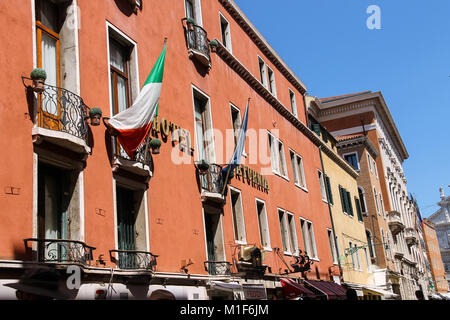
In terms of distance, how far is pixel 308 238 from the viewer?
73.0 ft

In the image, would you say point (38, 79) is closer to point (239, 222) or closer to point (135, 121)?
point (135, 121)

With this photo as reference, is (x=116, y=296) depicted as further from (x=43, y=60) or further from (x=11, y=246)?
(x=43, y=60)

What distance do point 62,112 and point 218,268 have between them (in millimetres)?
6696

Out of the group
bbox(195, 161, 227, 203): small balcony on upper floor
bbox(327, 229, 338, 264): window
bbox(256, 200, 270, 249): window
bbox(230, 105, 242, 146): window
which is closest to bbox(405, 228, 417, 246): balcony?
bbox(327, 229, 338, 264): window

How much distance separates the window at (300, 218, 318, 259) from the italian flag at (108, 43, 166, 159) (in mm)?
12519

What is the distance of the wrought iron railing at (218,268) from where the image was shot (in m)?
13.5

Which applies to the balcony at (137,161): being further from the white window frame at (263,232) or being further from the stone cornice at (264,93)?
the white window frame at (263,232)

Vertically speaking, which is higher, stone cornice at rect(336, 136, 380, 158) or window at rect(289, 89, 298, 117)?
stone cornice at rect(336, 136, 380, 158)

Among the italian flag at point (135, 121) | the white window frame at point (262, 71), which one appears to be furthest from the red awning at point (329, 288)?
the italian flag at point (135, 121)

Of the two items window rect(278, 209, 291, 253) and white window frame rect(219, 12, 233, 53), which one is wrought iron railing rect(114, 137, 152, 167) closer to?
white window frame rect(219, 12, 233, 53)

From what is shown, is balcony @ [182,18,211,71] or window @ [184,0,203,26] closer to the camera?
balcony @ [182,18,211,71]

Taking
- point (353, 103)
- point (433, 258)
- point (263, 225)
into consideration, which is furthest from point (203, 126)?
point (433, 258)

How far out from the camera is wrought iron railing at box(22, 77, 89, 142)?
349 inches

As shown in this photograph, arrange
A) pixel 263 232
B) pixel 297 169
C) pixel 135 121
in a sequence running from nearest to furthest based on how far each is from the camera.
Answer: pixel 135 121, pixel 263 232, pixel 297 169
